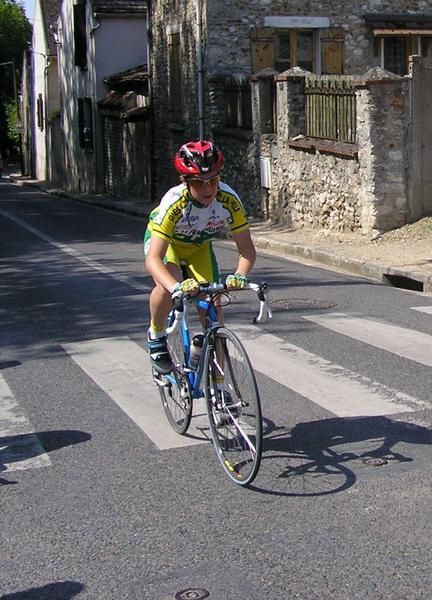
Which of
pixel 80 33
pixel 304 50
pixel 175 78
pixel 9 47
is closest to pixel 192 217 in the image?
pixel 304 50

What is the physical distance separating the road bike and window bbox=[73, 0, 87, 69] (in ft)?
107

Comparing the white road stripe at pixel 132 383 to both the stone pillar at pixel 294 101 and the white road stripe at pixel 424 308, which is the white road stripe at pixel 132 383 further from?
the stone pillar at pixel 294 101

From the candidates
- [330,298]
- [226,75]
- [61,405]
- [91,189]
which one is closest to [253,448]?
[61,405]

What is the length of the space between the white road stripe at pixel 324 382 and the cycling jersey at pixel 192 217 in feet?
4.89

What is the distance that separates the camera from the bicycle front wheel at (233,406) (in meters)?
5.15

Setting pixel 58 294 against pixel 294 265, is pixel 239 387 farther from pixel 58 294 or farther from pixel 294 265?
pixel 294 265

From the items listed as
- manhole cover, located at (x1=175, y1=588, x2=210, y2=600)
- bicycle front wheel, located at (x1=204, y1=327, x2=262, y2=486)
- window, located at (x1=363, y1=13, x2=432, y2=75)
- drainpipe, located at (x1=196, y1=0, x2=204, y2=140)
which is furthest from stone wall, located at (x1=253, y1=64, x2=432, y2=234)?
manhole cover, located at (x1=175, y1=588, x2=210, y2=600)

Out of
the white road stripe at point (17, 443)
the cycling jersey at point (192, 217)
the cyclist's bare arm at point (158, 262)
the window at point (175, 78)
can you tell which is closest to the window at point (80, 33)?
the window at point (175, 78)

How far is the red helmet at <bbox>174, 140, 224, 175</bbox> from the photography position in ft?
18.0

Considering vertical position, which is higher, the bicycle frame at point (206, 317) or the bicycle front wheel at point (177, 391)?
the bicycle frame at point (206, 317)

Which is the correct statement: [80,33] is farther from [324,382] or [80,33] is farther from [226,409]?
[226,409]

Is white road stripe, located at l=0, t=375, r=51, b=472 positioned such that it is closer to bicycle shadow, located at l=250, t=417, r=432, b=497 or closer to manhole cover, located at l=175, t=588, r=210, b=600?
bicycle shadow, located at l=250, t=417, r=432, b=497

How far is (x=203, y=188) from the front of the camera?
18.3 ft

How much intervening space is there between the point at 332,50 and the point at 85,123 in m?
15.9
